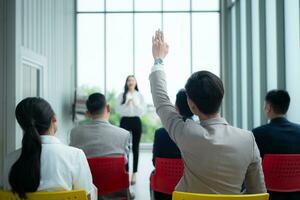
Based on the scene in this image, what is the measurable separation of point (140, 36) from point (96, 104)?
19.0ft

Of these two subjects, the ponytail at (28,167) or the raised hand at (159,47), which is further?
the raised hand at (159,47)

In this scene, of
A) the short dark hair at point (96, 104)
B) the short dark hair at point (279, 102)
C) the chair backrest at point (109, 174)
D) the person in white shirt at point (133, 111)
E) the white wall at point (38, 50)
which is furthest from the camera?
the person in white shirt at point (133, 111)

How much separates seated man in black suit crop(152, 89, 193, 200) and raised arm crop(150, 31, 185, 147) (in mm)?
819

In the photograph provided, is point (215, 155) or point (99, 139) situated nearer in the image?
point (215, 155)

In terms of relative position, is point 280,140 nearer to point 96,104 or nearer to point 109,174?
point 109,174

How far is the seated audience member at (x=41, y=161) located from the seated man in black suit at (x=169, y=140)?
2.78 feet

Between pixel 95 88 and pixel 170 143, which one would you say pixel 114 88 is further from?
pixel 170 143

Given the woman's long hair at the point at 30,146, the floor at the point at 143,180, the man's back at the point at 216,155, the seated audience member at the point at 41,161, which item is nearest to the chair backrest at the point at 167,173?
the seated audience member at the point at 41,161

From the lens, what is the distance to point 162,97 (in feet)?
5.23

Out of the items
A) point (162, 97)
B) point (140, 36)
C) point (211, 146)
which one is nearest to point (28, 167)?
point (162, 97)

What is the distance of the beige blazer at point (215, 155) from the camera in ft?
4.69

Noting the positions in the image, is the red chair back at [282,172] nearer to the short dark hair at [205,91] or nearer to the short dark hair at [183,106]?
the short dark hair at [183,106]

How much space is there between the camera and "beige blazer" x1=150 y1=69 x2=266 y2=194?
1.43m

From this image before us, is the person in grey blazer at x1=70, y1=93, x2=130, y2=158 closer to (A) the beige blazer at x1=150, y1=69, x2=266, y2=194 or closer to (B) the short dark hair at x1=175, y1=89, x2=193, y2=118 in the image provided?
(B) the short dark hair at x1=175, y1=89, x2=193, y2=118
